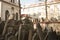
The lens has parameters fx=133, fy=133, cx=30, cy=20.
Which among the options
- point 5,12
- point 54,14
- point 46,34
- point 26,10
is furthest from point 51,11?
point 46,34

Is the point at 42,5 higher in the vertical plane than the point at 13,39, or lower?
higher

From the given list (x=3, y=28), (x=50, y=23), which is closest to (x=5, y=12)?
(x=50, y=23)

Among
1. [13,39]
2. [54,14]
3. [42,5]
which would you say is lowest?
[13,39]

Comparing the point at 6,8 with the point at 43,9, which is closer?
the point at 6,8

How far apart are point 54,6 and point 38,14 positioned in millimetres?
2917

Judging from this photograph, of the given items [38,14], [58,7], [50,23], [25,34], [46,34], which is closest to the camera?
[25,34]

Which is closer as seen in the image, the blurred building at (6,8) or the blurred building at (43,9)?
the blurred building at (6,8)

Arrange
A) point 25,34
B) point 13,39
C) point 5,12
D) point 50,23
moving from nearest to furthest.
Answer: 1. point 13,39
2. point 25,34
3. point 50,23
4. point 5,12

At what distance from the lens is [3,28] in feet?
12.7

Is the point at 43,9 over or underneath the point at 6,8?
over

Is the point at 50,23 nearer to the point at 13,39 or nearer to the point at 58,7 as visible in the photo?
the point at 13,39

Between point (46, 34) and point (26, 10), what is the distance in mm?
18364

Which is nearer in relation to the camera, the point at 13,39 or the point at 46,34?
the point at 13,39

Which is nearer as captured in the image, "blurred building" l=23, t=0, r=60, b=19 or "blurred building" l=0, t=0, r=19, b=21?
"blurred building" l=0, t=0, r=19, b=21
